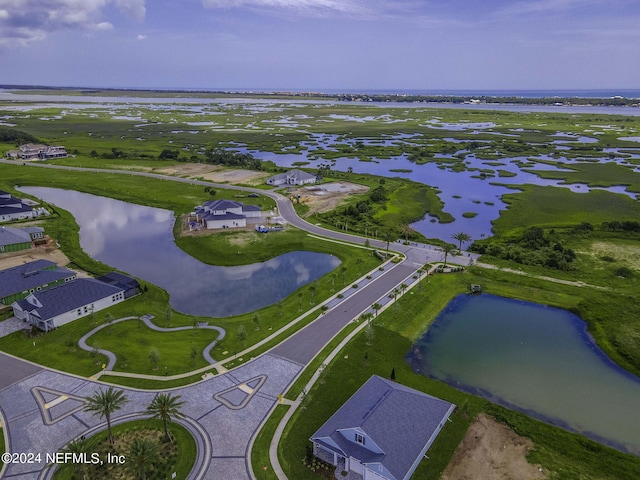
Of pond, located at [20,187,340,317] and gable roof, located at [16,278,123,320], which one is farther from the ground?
gable roof, located at [16,278,123,320]

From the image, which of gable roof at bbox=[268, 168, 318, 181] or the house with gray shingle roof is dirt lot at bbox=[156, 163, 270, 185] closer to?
gable roof at bbox=[268, 168, 318, 181]

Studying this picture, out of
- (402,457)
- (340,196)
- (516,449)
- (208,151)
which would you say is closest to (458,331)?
(516,449)

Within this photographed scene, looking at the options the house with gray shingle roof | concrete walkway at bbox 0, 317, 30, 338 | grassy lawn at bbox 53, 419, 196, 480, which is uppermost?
the house with gray shingle roof

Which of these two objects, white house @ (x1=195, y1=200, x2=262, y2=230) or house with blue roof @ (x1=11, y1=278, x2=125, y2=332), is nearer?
house with blue roof @ (x1=11, y1=278, x2=125, y2=332)

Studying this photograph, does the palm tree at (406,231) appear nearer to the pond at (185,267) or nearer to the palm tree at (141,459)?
the pond at (185,267)

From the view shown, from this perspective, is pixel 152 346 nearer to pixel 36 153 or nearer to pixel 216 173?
pixel 216 173

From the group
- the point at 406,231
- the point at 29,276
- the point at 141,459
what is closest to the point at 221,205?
the point at 29,276

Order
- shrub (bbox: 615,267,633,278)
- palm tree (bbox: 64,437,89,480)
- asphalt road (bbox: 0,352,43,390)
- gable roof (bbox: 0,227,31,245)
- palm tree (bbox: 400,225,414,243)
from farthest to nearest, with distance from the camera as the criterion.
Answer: palm tree (bbox: 400,225,414,243) < gable roof (bbox: 0,227,31,245) < shrub (bbox: 615,267,633,278) < asphalt road (bbox: 0,352,43,390) < palm tree (bbox: 64,437,89,480)

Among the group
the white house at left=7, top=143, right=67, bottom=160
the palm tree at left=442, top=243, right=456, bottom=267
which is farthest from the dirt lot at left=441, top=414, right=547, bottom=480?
the white house at left=7, top=143, right=67, bottom=160
